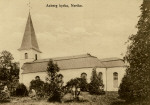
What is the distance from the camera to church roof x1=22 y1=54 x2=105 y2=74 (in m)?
29.9

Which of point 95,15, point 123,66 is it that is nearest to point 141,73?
point 95,15

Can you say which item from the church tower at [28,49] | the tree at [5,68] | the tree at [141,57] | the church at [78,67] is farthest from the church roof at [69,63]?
the tree at [141,57]

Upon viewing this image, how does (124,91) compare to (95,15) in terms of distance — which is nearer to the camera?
(95,15)

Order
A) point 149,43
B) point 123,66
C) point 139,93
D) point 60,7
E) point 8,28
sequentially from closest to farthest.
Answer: point 149,43
point 139,93
point 60,7
point 8,28
point 123,66

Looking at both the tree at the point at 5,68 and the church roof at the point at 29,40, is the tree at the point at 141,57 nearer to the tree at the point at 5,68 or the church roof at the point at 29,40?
the tree at the point at 5,68

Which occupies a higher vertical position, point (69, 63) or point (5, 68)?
point (69, 63)

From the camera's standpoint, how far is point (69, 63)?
3156 cm

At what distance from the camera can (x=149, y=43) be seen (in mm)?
12125

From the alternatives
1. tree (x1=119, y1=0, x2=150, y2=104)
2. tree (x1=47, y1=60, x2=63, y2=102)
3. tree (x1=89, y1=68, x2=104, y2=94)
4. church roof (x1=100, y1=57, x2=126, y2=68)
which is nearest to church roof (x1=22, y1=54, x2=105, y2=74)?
church roof (x1=100, y1=57, x2=126, y2=68)

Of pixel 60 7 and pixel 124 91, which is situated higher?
pixel 60 7

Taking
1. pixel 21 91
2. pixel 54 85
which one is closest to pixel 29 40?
pixel 21 91

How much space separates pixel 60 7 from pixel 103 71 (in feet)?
51.1

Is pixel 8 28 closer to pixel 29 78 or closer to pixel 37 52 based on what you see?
pixel 29 78

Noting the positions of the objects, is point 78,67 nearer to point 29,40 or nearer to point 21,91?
point 21,91
